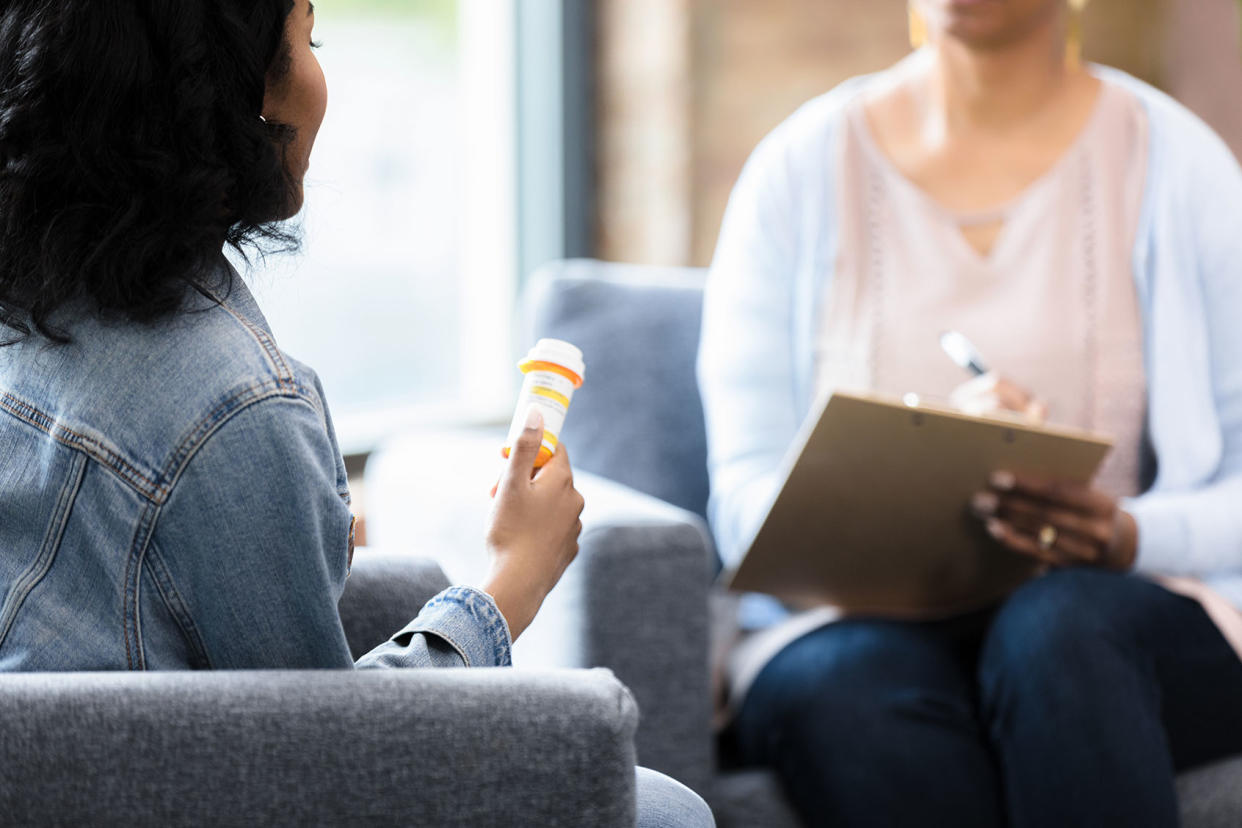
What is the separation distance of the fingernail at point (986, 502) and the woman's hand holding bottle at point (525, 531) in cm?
55

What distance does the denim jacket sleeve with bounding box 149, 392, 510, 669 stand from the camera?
635 mm

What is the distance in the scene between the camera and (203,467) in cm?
63

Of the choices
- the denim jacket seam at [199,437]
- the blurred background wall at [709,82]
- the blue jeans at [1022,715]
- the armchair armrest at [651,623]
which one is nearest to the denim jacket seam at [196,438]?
the denim jacket seam at [199,437]

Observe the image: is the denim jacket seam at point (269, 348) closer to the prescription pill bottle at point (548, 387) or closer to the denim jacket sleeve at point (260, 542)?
the denim jacket sleeve at point (260, 542)

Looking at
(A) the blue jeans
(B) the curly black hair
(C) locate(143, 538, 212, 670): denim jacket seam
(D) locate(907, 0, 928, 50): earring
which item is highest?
(D) locate(907, 0, 928, 50): earring

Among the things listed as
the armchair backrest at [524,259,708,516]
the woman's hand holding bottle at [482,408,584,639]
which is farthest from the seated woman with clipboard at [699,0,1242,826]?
the woman's hand holding bottle at [482,408,584,639]

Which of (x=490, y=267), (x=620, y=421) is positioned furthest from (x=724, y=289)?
(x=490, y=267)

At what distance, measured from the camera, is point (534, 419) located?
82 cm

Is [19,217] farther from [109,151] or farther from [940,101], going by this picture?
[940,101]

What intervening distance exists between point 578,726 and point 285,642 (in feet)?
0.55

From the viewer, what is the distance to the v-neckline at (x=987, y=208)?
1433mm

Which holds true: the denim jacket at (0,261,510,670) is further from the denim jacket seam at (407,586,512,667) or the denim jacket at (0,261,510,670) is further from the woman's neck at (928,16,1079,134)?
the woman's neck at (928,16,1079,134)

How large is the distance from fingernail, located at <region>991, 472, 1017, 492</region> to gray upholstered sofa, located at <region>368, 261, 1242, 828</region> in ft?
0.94

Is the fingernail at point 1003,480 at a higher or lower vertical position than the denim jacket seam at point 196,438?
lower
